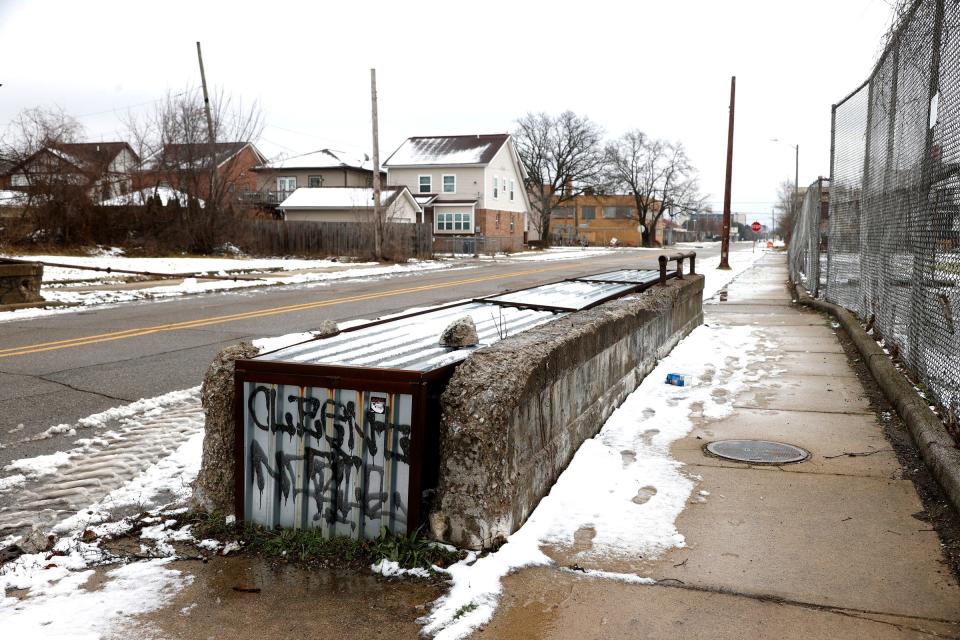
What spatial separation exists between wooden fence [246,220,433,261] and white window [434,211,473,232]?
18.8 m

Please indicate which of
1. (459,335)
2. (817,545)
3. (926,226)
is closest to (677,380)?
(926,226)

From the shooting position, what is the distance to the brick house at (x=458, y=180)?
5762 cm

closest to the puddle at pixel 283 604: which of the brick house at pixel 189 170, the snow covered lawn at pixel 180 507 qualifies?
the snow covered lawn at pixel 180 507

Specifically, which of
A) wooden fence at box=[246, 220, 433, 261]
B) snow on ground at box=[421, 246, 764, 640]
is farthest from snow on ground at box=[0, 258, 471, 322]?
snow on ground at box=[421, 246, 764, 640]

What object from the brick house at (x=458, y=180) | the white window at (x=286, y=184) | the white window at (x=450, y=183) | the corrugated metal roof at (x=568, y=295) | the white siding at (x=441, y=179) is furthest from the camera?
the white window at (x=286, y=184)

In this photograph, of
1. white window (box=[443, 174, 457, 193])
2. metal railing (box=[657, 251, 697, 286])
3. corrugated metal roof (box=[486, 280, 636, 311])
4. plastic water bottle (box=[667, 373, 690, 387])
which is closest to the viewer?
corrugated metal roof (box=[486, 280, 636, 311])

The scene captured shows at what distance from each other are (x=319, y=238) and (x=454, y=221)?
69.7ft

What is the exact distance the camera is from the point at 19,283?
15188 mm

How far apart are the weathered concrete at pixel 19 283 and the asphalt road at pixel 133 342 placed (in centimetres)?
179

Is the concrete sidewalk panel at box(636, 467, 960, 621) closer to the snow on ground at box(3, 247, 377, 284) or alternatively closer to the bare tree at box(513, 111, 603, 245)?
the snow on ground at box(3, 247, 377, 284)

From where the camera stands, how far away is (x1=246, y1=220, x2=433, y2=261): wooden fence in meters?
36.8

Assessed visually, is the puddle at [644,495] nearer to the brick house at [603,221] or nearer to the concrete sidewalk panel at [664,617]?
the concrete sidewalk panel at [664,617]

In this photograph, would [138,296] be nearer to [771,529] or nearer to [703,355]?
[703,355]

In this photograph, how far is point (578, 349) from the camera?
4.99 metres
